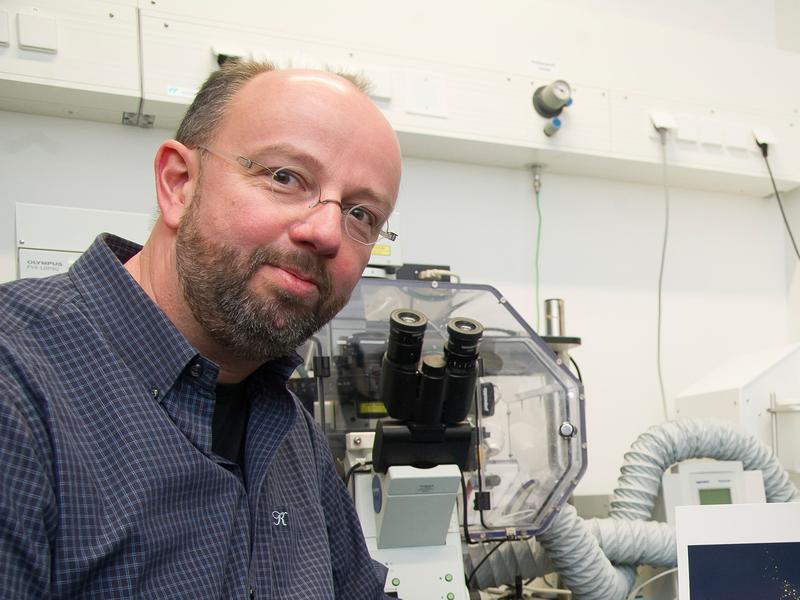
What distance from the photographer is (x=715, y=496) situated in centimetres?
168

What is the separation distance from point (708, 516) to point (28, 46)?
169 centimetres

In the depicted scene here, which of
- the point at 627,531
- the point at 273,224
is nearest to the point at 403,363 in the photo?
the point at 273,224

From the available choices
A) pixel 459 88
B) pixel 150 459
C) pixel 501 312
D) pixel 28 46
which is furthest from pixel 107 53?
pixel 150 459

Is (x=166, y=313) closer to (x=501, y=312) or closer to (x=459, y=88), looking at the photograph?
(x=501, y=312)

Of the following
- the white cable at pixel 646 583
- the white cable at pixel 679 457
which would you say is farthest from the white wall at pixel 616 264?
the white cable at pixel 646 583

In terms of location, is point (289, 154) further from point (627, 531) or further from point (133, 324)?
point (627, 531)

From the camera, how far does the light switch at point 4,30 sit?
159 centimetres

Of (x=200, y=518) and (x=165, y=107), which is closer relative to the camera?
(x=200, y=518)

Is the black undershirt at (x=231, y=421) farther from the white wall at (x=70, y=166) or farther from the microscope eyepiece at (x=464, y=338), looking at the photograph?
the white wall at (x=70, y=166)

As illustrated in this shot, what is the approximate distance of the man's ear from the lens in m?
0.90

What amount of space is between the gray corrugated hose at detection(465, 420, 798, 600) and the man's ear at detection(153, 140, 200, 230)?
1006 mm

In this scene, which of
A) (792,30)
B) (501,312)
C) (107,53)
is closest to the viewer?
(501,312)

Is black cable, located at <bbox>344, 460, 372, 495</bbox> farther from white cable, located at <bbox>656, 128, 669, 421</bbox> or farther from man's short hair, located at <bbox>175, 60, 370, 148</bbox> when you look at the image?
white cable, located at <bbox>656, 128, 669, 421</bbox>

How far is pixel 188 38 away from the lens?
1772mm
